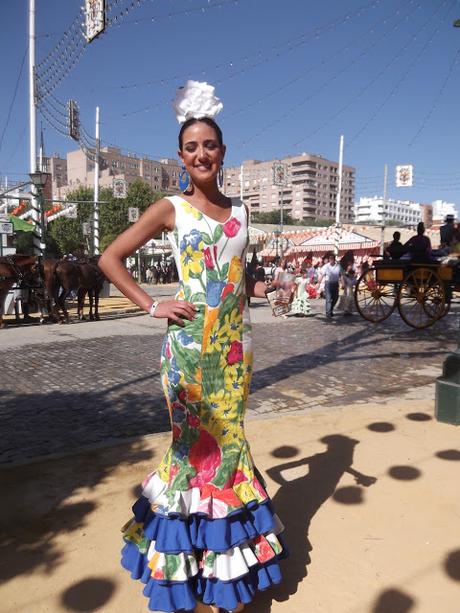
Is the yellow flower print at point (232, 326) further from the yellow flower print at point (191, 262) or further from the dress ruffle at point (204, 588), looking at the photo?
the dress ruffle at point (204, 588)

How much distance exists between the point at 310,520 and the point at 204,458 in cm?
114

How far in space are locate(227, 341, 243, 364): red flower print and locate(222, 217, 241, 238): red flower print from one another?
0.47 m

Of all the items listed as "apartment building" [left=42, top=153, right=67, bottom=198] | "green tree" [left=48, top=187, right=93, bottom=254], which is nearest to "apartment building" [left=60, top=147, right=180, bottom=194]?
"apartment building" [left=42, top=153, right=67, bottom=198]

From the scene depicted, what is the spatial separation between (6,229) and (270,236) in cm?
1916

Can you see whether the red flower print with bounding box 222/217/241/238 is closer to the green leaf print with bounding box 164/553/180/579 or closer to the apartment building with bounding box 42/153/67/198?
the green leaf print with bounding box 164/553/180/579

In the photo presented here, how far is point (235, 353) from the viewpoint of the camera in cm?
203

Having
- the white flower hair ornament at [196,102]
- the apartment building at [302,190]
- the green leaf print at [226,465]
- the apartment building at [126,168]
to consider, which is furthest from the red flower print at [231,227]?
the apartment building at [302,190]

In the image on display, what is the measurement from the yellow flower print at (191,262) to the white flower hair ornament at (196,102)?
59 cm

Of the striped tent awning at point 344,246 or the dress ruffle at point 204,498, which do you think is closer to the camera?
the dress ruffle at point 204,498

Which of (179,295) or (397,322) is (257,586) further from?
(397,322)

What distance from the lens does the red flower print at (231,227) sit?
204 cm

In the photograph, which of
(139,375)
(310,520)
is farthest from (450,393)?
(139,375)

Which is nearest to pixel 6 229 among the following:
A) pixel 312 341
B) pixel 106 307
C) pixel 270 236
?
pixel 106 307

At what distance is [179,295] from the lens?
2.03m
